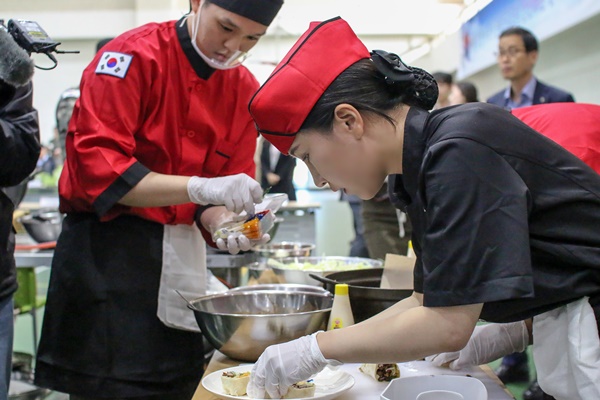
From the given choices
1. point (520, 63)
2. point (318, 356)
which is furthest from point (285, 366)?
point (520, 63)

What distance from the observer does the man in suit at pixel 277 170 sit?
20.8ft

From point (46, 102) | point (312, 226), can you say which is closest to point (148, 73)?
point (312, 226)

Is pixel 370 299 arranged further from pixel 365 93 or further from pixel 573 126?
pixel 573 126

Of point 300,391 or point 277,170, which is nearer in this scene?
point 300,391

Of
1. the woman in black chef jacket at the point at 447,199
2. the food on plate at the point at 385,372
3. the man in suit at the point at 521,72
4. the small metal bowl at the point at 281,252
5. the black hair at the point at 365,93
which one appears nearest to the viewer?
the woman in black chef jacket at the point at 447,199

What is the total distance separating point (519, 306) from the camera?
1074mm

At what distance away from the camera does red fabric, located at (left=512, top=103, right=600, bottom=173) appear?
172 centimetres

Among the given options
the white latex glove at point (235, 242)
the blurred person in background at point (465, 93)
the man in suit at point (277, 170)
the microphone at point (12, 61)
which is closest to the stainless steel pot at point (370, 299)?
the white latex glove at point (235, 242)

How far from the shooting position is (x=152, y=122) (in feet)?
5.81

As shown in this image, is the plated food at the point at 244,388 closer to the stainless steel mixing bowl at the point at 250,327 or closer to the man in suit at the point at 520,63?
the stainless steel mixing bowl at the point at 250,327

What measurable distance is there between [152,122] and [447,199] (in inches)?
39.6

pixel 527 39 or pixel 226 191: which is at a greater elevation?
pixel 527 39

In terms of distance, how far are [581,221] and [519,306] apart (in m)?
0.16

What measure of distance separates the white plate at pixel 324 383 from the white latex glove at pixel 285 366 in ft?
0.13
